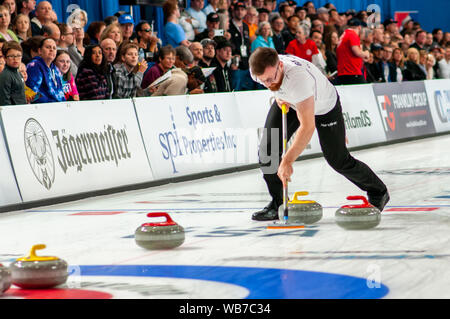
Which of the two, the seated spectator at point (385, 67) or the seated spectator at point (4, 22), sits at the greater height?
the seated spectator at point (4, 22)

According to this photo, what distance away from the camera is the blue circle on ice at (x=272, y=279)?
4.46 m

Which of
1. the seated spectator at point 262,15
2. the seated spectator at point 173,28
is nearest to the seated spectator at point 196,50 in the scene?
the seated spectator at point 173,28

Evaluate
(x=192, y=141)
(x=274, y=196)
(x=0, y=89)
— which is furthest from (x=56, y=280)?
(x=192, y=141)

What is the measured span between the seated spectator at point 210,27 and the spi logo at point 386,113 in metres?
4.23

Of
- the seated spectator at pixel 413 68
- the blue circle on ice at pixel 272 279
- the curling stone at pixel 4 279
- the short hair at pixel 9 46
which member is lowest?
the seated spectator at pixel 413 68

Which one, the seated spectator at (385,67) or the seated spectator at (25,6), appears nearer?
the seated spectator at (25,6)

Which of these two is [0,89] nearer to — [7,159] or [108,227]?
[7,159]

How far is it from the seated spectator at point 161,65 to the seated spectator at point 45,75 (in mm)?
2244

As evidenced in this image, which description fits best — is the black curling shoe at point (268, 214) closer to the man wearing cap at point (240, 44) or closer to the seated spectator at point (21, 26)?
the seated spectator at point (21, 26)

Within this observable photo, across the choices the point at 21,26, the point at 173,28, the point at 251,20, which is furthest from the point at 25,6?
the point at 251,20

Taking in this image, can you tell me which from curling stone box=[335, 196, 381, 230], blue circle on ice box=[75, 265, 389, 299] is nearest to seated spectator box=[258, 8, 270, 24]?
curling stone box=[335, 196, 381, 230]

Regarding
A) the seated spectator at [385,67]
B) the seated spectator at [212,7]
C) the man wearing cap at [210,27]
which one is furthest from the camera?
the seated spectator at [385,67]

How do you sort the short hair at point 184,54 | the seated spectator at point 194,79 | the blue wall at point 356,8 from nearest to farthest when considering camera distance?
the seated spectator at point 194,79 < the short hair at point 184,54 < the blue wall at point 356,8

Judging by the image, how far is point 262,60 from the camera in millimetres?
6562
